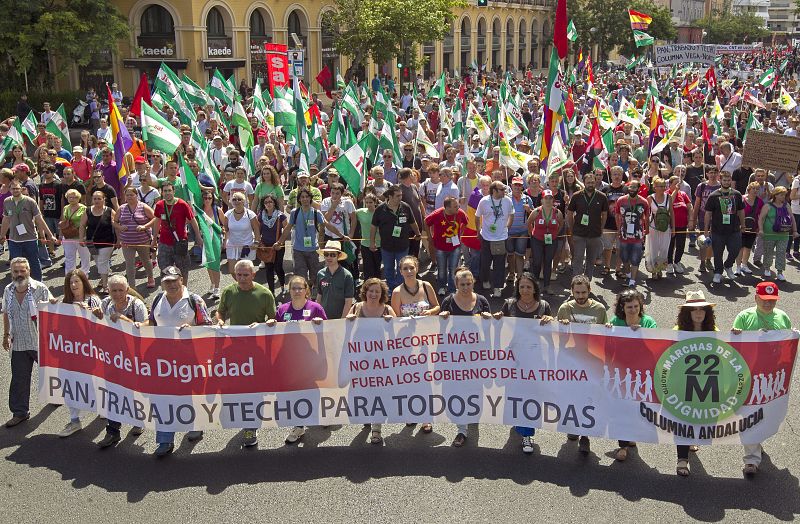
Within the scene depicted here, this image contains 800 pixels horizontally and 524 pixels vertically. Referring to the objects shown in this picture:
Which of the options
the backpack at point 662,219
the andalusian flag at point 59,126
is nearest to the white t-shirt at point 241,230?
the backpack at point 662,219

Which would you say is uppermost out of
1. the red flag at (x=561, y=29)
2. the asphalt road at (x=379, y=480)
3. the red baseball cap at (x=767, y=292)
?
the red flag at (x=561, y=29)

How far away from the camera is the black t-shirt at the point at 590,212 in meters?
10.7

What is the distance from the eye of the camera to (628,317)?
642 centimetres

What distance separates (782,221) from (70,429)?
9103 mm

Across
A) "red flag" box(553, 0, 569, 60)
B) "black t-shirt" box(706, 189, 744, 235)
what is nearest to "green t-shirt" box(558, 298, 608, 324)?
"red flag" box(553, 0, 569, 60)

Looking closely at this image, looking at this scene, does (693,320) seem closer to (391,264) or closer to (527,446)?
(527,446)

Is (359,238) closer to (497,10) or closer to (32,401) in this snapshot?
(32,401)

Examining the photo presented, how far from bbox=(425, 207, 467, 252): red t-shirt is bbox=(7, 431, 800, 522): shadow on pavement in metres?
3.98

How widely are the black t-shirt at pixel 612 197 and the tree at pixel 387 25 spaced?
27452mm

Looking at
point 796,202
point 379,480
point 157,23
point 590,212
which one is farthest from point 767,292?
point 157,23

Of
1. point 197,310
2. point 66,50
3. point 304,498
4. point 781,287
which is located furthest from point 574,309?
point 66,50

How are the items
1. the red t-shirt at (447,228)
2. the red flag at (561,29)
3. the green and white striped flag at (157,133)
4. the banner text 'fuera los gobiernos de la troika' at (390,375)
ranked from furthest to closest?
the green and white striped flag at (157,133)
the red flag at (561,29)
the red t-shirt at (447,228)
the banner text 'fuera los gobiernos de la troika' at (390,375)

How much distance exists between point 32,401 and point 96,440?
3.82ft

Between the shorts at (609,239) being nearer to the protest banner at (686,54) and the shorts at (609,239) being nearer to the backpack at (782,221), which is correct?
the backpack at (782,221)
